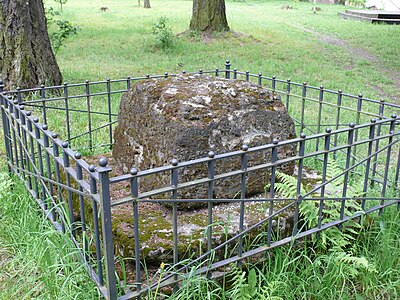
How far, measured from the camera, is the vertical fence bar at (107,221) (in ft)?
7.36

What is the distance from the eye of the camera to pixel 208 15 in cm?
1518

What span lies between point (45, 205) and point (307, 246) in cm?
212

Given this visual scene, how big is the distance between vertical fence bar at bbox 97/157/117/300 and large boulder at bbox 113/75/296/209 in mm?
947

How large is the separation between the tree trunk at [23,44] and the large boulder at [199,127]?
457 cm

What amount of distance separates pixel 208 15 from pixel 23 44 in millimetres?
8589

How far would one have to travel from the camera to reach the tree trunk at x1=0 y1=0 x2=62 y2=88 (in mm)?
7512

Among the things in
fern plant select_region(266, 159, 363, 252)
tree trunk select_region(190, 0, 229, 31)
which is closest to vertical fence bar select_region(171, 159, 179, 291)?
fern plant select_region(266, 159, 363, 252)

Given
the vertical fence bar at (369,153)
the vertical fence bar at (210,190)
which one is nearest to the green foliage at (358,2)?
the vertical fence bar at (369,153)

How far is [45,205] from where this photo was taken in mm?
3766

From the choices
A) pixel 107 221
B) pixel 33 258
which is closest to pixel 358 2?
pixel 33 258

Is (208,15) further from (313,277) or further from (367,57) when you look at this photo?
(313,277)

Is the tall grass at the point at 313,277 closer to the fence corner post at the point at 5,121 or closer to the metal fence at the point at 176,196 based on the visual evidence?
the metal fence at the point at 176,196

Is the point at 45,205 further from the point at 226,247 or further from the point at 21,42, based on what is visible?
the point at 21,42

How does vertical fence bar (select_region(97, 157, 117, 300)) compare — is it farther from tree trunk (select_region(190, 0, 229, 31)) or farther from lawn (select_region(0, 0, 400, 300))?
tree trunk (select_region(190, 0, 229, 31))
